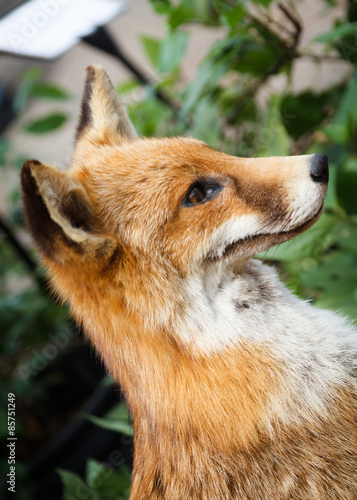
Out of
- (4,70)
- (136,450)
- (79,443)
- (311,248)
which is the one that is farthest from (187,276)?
(4,70)

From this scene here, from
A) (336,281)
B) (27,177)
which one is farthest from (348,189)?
(27,177)

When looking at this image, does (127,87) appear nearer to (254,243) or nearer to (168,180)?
(168,180)

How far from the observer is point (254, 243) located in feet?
4.67

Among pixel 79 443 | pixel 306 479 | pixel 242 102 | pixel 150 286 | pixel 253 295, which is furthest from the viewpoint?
pixel 79 443

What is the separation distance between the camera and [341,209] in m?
1.98

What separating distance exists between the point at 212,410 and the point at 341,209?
1.08 m

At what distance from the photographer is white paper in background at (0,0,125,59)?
2.26m

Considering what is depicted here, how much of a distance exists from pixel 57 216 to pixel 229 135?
224cm

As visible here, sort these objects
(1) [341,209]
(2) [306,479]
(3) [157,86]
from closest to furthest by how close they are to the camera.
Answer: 1. (2) [306,479]
2. (1) [341,209]
3. (3) [157,86]

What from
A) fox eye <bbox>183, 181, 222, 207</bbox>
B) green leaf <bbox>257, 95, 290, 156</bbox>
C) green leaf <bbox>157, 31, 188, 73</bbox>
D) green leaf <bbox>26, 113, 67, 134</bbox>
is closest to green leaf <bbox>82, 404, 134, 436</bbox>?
fox eye <bbox>183, 181, 222, 207</bbox>

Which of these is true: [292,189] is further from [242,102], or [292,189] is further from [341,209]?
[242,102]

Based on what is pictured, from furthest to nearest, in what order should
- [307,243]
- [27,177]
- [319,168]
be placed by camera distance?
[307,243] → [319,168] → [27,177]

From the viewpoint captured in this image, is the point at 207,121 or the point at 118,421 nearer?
the point at 118,421

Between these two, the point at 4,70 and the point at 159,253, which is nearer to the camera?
the point at 159,253
